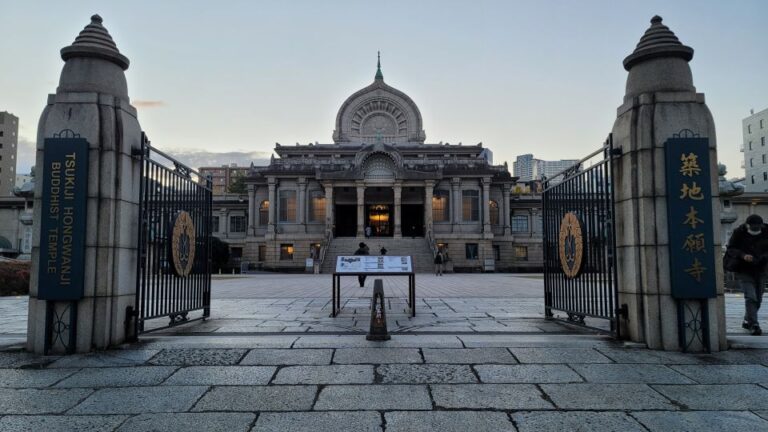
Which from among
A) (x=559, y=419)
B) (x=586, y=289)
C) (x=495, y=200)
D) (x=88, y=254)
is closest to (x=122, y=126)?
(x=88, y=254)

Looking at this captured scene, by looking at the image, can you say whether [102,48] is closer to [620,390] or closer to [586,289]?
[620,390]

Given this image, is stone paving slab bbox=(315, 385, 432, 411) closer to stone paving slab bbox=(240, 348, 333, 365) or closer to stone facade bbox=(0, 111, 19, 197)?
stone paving slab bbox=(240, 348, 333, 365)

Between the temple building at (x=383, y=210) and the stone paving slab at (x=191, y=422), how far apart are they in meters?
33.2

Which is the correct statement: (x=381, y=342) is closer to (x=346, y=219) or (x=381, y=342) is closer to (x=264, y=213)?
(x=346, y=219)

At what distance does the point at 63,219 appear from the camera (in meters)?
6.54

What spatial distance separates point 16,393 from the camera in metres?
4.74

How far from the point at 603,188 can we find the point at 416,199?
39.2m

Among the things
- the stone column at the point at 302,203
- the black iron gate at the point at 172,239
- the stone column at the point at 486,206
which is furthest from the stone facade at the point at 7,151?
the black iron gate at the point at 172,239

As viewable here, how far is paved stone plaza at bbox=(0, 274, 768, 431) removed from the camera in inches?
157

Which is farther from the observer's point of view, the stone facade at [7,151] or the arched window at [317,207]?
the stone facade at [7,151]

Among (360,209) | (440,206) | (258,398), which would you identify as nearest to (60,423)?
(258,398)

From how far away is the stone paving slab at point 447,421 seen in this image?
3.80 metres

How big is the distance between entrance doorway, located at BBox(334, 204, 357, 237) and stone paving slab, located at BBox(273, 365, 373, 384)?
4259 centimetres

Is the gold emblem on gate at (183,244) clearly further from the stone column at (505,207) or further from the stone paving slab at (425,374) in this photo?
the stone column at (505,207)
